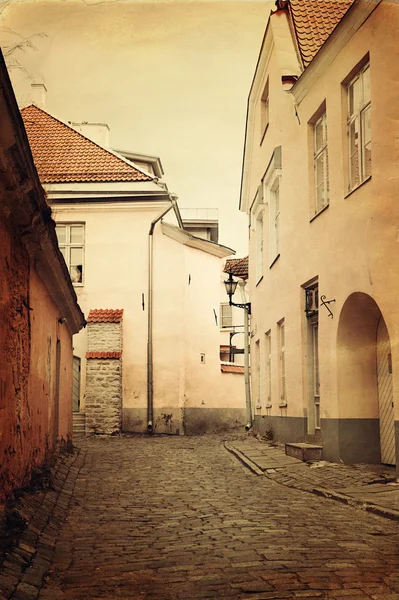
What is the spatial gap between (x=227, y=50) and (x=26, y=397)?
16.4 ft

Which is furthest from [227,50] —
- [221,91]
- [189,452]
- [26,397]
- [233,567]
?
[189,452]

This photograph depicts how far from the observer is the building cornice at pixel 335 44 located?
1048cm

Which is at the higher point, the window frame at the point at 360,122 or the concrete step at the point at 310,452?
the window frame at the point at 360,122

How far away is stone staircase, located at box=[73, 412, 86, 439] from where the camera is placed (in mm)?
22031

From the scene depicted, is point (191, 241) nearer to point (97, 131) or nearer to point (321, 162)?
point (97, 131)

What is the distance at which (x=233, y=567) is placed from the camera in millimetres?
5469

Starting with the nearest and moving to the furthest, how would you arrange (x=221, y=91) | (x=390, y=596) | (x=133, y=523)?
(x=390, y=596)
(x=133, y=523)
(x=221, y=91)

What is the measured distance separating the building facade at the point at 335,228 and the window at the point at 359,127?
0.06 ft

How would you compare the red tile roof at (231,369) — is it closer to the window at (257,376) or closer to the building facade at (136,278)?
the building facade at (136,278)

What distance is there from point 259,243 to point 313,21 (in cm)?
692

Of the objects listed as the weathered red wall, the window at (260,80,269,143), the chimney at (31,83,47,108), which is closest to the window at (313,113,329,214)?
the weathered red wall

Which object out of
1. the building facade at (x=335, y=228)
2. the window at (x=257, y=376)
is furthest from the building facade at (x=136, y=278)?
the building facade at (x=335, y=228)

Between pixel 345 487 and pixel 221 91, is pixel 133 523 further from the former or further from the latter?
pixel 221 91

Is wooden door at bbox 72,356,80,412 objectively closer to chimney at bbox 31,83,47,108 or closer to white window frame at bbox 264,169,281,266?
white window frame at bbox 264,169,281,266
